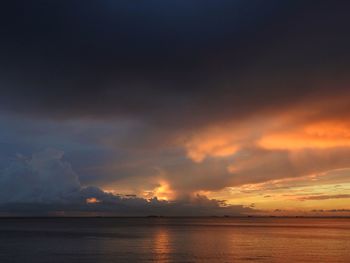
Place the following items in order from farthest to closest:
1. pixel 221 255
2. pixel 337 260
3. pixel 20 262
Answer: pixel 221 255, pixel 337 260, pixel 20 262

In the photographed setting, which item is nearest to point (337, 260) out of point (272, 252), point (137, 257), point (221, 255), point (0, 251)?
point (272, 252)

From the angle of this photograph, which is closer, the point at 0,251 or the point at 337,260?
the point at 337,260

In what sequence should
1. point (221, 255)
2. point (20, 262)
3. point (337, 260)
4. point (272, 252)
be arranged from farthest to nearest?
point (272, 252) → point (221, 255) → point (337, 260) → point (20, 262)

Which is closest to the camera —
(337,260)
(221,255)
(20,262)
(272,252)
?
(20,262)

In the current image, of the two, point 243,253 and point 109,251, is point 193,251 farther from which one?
point 109,251

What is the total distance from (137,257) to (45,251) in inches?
943

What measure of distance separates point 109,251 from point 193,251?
17463mm

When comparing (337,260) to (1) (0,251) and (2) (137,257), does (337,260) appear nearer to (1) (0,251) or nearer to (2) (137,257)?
(2) (137,257)

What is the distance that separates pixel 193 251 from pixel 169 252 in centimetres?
535

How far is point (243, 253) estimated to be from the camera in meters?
83.9

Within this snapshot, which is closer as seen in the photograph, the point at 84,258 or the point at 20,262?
the point at 20,262

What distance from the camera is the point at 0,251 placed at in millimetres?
85438

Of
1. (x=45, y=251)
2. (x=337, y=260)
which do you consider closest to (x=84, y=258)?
(x=45, y=251)

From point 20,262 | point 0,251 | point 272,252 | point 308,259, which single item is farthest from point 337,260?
point 0,251
